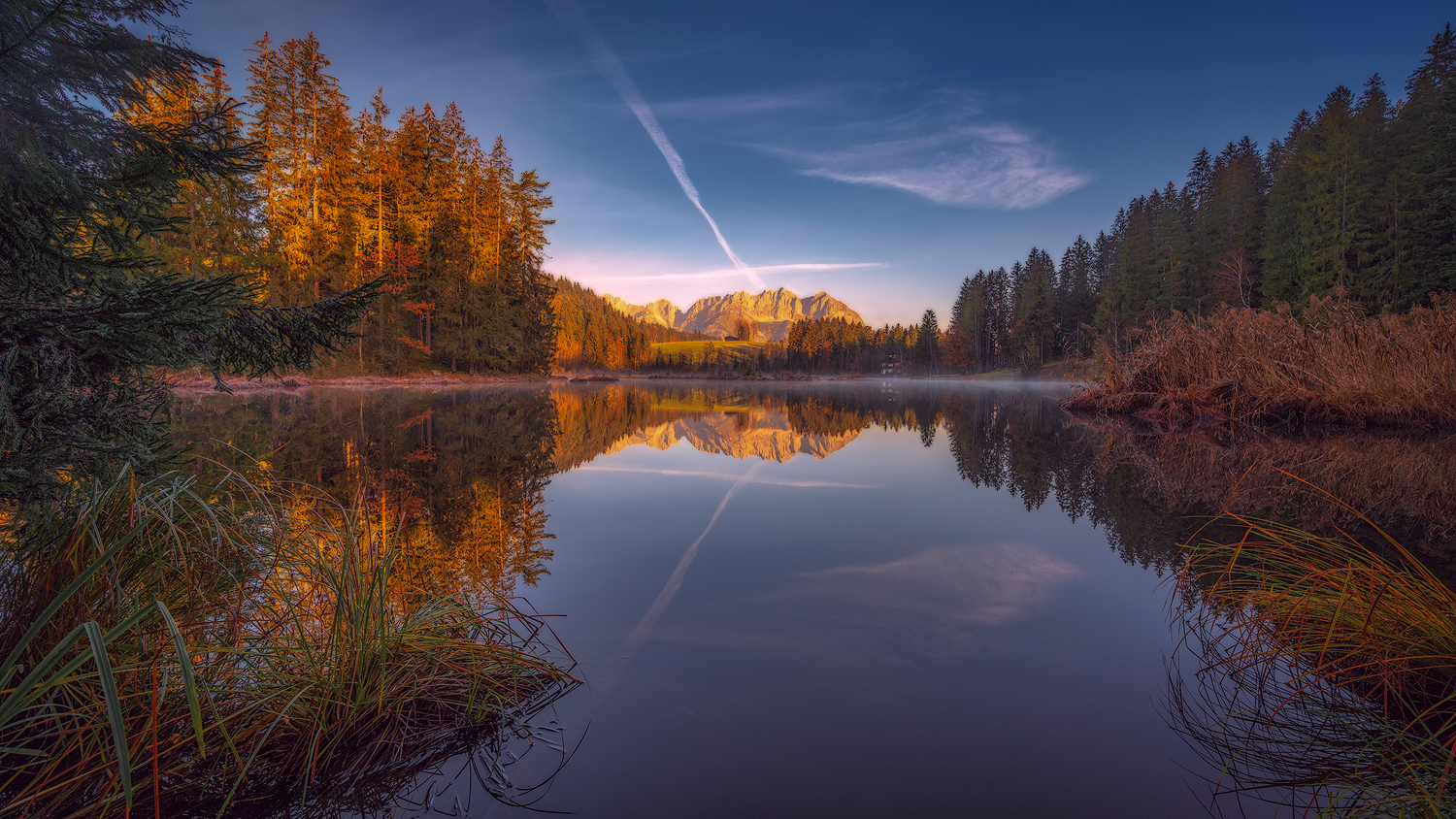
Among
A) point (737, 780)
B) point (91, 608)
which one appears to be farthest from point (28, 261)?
point (737, 780)

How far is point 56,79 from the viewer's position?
3.22 metres

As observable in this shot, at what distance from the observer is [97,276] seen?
10.4 feet

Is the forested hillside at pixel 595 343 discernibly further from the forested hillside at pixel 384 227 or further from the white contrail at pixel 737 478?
the white contrail at pixel 737 478

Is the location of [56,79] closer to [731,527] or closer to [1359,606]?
[731,527]

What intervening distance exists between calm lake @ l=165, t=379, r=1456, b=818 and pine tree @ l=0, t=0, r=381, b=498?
69cm

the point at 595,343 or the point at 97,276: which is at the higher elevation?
the point at 595,343

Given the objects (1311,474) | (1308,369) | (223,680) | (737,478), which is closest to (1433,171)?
(1308,369)

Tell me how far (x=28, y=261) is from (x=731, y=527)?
4578mm

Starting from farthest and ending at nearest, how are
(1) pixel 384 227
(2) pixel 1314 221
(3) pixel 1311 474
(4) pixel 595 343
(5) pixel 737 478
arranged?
(4) pixel 595 343
(2) pixel 1314 221
(1) pixel 384 227
(5) pixel 737 478
(3) pixel 1311 474

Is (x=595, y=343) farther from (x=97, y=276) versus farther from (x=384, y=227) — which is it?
(x=97, y=276)

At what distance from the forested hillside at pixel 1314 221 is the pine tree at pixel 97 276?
18.7m

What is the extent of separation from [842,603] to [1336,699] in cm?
205

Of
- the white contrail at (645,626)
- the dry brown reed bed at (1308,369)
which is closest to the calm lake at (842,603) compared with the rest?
the white contrail at (645,626)

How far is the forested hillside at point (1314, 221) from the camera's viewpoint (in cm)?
2797
